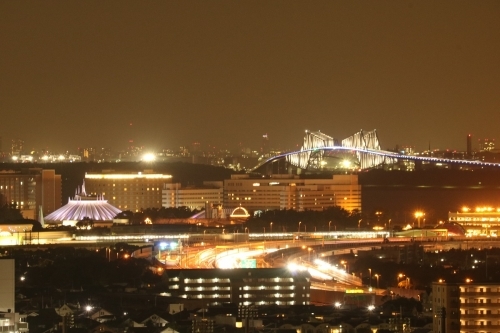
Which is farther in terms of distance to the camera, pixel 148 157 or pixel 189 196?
pixel 148 157

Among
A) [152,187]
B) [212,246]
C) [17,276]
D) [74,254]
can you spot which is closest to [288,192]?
[152,187]

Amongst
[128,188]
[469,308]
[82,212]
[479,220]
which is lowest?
[469,308]

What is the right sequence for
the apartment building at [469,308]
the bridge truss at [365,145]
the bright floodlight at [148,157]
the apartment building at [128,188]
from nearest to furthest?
the apartment building at [469,308] < the apartment building at [128,188] < the bridge truss at [365,145] < the bright floodlight at [148,157]

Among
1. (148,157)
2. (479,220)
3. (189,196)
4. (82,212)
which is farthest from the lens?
(148,157)

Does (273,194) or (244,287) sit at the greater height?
(273,194)

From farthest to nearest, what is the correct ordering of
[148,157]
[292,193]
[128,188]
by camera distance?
1. [148,157]
2. [128,188]
3. [292,193]

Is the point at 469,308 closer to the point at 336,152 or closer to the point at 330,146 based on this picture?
the point at 330,146

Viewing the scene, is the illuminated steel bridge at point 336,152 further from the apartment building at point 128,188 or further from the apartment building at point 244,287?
the apartment building at point 244,287

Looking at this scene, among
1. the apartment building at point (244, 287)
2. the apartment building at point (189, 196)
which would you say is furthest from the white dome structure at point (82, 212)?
the apartment building at point (244, 287)

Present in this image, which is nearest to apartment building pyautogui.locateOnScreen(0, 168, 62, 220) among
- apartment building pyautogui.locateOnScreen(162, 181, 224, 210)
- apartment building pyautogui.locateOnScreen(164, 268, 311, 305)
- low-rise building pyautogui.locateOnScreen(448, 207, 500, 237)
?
apartment building pyautogui.locateOnScreen(162, 181, 224, 210)

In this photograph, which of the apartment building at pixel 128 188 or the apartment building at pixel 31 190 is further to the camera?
the apartment building at pixel 128 188

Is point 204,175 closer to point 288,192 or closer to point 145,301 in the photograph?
point 288,192

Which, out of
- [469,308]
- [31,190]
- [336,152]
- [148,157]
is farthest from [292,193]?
[469,308]
